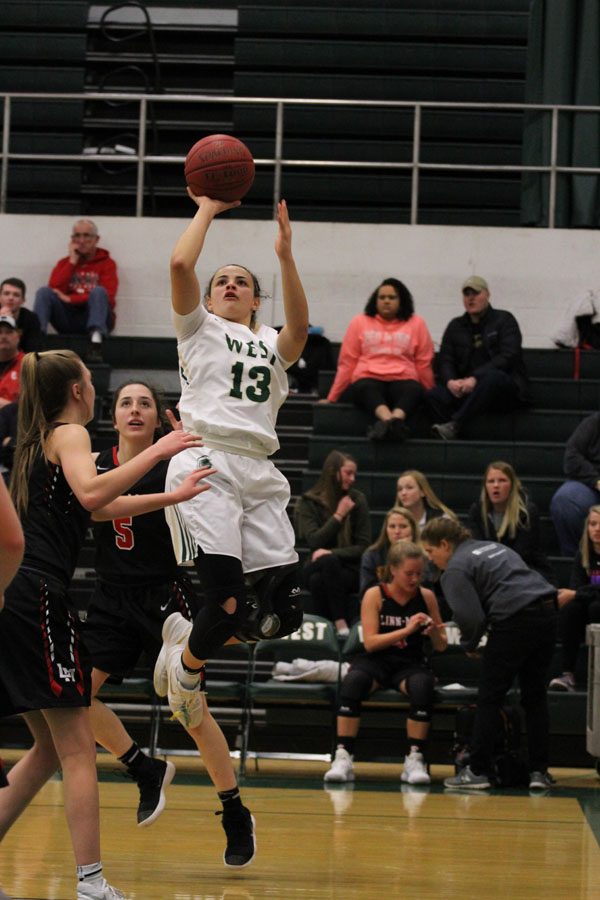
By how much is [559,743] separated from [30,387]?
191 inches

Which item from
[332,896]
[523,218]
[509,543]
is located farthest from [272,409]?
[523,218]

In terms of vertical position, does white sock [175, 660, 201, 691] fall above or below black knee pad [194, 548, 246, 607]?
below

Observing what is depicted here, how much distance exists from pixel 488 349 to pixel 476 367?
0.16 metres

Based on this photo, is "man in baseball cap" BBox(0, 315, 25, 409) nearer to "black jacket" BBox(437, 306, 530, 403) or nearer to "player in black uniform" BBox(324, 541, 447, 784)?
"black jacket" BBox(437, 306, 530, 403)

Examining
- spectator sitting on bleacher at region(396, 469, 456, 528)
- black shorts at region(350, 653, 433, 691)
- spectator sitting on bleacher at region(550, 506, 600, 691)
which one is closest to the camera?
black shorts at region(350, 653, 433, 691)

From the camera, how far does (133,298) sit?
1145 cm

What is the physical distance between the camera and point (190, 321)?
450 cm

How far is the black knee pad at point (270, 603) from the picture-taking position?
4562 millimetres

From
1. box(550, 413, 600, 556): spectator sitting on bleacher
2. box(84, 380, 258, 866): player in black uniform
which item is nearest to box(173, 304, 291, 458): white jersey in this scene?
box(84, 380, 258, 866): player in black uniform

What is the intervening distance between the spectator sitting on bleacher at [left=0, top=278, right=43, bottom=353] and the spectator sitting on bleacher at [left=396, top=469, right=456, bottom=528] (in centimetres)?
309

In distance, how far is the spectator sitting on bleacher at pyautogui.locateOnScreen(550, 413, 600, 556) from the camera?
28.1 feet

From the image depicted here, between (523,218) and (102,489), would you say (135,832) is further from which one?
(523,218)

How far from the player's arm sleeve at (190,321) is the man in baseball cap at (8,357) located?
16.9 ft

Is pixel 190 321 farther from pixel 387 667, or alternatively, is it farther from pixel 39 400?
pixel 387 667
